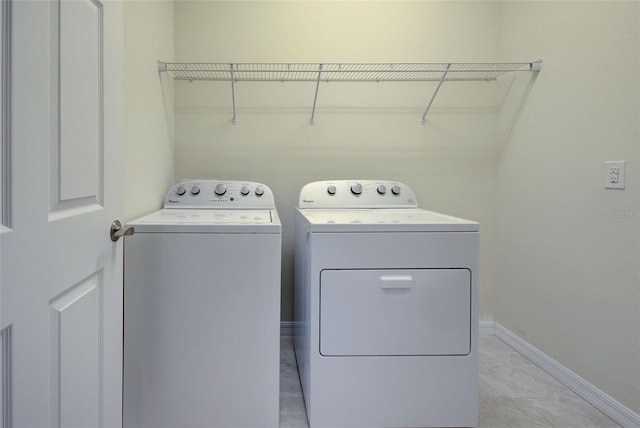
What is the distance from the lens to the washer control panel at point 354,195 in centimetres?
234

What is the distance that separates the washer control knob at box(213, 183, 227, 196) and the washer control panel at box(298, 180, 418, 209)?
0.41m

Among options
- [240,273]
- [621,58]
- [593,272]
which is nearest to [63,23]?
[240,273]

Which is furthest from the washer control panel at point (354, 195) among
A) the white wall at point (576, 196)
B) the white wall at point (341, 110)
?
the white wall at point (576, 196)

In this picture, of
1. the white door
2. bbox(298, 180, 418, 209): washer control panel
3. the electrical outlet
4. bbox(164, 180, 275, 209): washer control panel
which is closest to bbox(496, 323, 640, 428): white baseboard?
the electrical outlet

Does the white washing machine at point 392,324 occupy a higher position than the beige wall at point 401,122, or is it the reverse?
the beige wall at point 401,122

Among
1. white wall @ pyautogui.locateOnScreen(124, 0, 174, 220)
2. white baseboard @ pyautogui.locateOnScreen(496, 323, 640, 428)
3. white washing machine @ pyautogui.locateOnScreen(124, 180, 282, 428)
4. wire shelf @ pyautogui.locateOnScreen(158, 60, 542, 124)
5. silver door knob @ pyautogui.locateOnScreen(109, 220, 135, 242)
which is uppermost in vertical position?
wire shelf @ pyautogui.locateOnScreen(158, 60, 542, 124)

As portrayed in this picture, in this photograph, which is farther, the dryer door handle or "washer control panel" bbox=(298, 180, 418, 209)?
"washer control panel" bbox=(298, 180, 418, 209)

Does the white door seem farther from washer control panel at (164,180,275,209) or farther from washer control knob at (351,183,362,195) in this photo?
washer control knob at (351,183,362,195)

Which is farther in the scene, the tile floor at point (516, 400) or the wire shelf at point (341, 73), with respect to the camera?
the wire shelf at point (341, 73)

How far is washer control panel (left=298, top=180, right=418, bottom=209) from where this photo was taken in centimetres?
234

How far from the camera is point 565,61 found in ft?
6.60

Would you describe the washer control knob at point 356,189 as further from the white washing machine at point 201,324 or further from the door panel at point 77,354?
the door panel at point 77,354

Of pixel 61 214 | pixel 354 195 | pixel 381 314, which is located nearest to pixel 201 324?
pixel 381 314

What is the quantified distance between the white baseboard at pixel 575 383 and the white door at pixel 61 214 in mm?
1818
